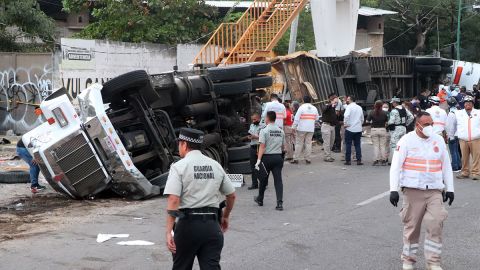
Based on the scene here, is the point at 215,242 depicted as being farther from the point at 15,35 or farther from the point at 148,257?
the point at 15,35

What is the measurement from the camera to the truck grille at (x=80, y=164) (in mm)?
12117

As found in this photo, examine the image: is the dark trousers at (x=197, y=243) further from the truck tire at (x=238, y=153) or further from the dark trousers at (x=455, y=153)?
the dark trousers at (x=455, y=153)

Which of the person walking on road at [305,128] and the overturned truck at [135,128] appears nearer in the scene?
the overturned truck at [135,128]

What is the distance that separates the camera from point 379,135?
60.0 feet

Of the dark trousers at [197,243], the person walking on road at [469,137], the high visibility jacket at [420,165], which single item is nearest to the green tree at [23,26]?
the person walking on road at [469,137]

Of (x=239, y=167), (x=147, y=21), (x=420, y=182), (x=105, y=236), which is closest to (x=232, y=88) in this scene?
(x=239, y=167)

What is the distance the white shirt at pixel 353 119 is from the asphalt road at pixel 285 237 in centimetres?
458

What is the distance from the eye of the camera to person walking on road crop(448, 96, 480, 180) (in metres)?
15.7

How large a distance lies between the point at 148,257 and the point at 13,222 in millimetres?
3251

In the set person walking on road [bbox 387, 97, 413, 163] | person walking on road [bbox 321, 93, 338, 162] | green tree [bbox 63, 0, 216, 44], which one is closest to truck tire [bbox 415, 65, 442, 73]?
green tree [bbox 63, 0, 216, 44]

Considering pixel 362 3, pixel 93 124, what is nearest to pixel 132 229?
pixel 93 124

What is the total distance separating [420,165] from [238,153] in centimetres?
805

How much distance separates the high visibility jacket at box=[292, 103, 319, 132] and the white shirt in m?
0.81

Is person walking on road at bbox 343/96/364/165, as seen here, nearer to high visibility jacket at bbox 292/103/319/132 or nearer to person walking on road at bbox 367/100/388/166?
person walking on road at bbox 367/100/388/166
